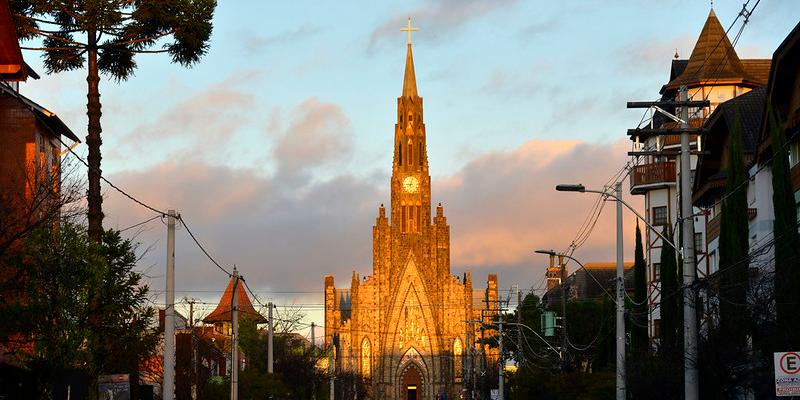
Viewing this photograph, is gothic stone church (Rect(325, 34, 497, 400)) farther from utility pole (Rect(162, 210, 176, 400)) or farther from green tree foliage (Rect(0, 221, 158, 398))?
utility pole (Rect(162, 210, 176, 400))

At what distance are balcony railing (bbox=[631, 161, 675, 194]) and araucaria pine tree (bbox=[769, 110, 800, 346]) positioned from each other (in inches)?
1561

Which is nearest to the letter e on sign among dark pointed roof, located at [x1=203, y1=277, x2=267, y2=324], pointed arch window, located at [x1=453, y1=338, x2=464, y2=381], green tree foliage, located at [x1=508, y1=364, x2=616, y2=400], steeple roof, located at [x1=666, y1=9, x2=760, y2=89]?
green tree foliage, located at [x1=508, y1=364, x2=616, y2=400]

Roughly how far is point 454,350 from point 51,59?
11710cm

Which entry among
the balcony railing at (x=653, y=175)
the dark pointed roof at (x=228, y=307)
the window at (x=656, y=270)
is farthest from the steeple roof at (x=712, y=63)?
the dark pointed roof at (x=228, y=307)

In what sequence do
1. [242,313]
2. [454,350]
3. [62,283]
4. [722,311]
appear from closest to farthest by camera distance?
[62,283]
[722,311]
[242,313]
[454,350]

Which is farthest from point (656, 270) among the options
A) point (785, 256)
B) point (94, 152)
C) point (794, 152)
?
point (94, 152)

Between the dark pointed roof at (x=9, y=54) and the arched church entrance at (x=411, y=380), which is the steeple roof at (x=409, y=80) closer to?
the arched church entrance at (x=411, y=380)

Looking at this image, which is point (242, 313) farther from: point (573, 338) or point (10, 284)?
point (10, 284)

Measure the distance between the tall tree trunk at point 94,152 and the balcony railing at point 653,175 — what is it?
41.6 m

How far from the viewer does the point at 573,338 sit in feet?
333

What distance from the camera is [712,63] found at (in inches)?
2741

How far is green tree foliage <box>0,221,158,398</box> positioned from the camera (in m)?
33.7

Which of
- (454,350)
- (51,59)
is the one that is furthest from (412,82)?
(51,59)

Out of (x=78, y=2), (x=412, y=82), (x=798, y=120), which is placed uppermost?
(x=412, y=82)
